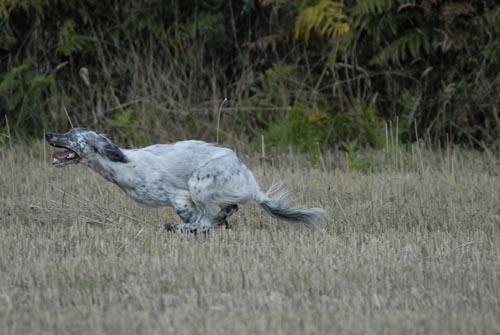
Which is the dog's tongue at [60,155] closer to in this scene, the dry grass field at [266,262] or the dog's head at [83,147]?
the dog's head at [83,147]

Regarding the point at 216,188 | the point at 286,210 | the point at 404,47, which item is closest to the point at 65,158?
the point at 216,188

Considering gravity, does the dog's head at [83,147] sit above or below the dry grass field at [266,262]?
above

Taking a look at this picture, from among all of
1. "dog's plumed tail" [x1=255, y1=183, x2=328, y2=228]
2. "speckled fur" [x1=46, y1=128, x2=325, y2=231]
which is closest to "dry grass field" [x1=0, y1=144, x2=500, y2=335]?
"dog's plumed tail" [x1=255, y1=183, x2=328, y2=228]

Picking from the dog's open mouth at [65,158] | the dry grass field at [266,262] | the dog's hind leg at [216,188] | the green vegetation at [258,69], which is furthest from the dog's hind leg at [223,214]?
the green vegetation at [258,69]

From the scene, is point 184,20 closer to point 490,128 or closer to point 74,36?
point 74,36

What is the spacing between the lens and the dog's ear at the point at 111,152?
6887mm

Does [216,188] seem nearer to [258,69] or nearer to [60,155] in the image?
[60,155]

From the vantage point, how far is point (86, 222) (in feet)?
25.4

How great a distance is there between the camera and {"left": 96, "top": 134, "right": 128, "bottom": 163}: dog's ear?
6887 mm

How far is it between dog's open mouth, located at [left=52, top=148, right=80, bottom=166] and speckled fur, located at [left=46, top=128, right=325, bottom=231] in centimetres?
4

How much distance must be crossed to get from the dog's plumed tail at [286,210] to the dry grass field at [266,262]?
0.11 metres

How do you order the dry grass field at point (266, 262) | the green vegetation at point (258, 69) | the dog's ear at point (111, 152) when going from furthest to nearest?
the green vegetation at point (258, 69), the dog's ear at point (111, 152), the dry grass field at point (266, 262)

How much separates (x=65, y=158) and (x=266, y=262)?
172 centimetres

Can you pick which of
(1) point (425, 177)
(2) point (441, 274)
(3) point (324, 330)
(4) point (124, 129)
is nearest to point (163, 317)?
(3) point (324, 330)
